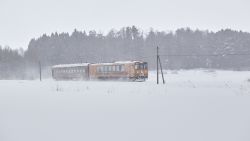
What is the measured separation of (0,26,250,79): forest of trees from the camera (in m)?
83.0

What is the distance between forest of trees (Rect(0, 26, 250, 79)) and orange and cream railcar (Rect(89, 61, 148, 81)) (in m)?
40.4

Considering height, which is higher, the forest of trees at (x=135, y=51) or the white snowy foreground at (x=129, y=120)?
the forest of trees at (x=135, y=51)

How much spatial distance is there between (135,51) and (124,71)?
6021 cm

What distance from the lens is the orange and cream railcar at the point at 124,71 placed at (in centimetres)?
3856

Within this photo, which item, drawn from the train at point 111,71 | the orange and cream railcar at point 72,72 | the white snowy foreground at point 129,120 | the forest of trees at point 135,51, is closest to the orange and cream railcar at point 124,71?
the train at point 111,71

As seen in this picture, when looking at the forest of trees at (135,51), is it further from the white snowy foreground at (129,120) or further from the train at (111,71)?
the white snowy foreground at (129,120)

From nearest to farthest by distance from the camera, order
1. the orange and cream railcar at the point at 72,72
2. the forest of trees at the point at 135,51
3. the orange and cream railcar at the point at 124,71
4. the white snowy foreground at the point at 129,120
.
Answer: the white snowy foreground at the point at 129,120 → the orange and cream railcar at the point at 124,71 → the orange and cream railcar at the point at 72,72 → the forest of trees at the point at 135,51

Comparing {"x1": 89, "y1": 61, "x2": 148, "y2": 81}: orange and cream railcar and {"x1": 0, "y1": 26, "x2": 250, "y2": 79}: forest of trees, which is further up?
{"x1": 0, "y1": 26, "x2": 250, "y2": 79}: forest of trees

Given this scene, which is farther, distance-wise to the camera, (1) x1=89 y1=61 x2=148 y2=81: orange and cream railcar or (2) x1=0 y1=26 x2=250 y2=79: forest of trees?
(2) x1=0 y1=26 x2=250 y2=79: forest of trees

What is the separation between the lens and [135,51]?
9894 cm

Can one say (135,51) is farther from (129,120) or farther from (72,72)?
(129,120)

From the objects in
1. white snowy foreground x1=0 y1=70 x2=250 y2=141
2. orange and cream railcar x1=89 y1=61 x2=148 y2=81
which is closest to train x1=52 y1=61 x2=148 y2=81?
orange and cream railcar x1=89 y1=61 x2=148 y2=81

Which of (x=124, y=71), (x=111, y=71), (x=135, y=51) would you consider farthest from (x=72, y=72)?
(x=135, y=51)

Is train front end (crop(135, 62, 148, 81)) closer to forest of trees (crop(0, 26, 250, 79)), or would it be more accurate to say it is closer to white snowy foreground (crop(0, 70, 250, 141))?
white snowy foreground (crop(0, 70, 250, 141))
